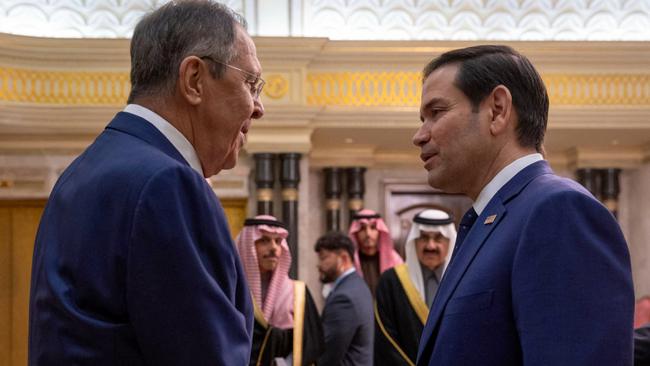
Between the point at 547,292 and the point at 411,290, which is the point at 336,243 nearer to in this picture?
the point at 411,290

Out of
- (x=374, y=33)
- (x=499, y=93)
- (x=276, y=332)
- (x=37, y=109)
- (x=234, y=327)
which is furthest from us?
(x=374, y=33)

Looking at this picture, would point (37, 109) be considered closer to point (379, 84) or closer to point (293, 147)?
point (293, 147)

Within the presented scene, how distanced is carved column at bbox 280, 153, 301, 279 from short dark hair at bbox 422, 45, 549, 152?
6.64m

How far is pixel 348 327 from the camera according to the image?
6.49m

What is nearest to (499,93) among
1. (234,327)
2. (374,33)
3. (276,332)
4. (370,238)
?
(234,327)

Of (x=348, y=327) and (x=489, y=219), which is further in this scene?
(x=348, y=327)

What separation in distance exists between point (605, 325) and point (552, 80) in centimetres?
740

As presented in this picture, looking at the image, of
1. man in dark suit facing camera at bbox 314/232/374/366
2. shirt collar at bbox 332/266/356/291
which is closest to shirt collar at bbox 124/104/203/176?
man in dark suit facing camera at bbox 314/232/374/366

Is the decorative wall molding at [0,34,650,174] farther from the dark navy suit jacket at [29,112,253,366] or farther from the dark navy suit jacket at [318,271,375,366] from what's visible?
the dark navy suit jacket at [29,112,253,366]

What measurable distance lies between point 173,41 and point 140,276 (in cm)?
43

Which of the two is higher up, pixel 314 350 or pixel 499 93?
pixel 499 93

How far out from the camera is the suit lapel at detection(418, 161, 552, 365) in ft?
6.26

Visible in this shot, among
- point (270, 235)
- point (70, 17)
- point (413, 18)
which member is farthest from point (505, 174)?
point (70, 17)

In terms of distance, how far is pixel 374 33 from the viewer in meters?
9.20
